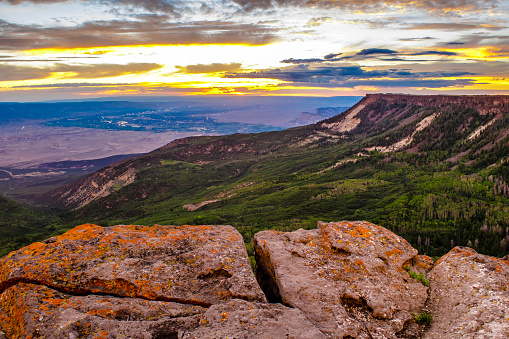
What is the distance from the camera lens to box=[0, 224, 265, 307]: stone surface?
37.1ft

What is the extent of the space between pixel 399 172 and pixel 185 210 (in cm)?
8260

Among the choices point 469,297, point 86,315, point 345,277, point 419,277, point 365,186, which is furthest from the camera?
point 365,186

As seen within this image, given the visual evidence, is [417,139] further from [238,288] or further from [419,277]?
[238,288]

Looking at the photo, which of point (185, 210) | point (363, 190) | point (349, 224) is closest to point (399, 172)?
point (363, 190)

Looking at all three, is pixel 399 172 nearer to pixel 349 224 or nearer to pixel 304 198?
pixel 304 198

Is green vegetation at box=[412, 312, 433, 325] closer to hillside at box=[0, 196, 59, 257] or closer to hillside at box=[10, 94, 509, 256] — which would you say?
hillside at box=[10, 94, 509, 256]

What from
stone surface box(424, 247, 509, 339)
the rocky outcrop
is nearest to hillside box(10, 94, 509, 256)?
the rocky outcrop

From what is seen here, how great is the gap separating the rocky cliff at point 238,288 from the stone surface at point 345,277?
0.16 ft

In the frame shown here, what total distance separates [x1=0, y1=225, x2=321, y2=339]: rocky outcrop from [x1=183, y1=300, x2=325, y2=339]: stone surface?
32 mm

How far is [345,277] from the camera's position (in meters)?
13.2

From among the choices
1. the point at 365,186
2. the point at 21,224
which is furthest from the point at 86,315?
the point at 21,224

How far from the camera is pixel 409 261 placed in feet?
48.1

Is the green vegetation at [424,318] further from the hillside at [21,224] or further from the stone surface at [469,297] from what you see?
the hillside at [21,224]

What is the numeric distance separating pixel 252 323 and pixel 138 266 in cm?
574
